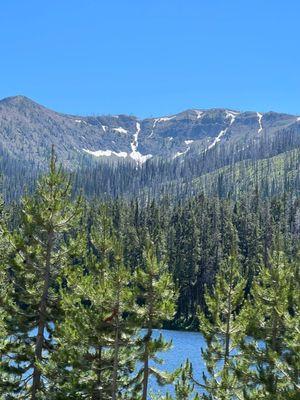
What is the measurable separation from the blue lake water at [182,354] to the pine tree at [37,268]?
1016 inches

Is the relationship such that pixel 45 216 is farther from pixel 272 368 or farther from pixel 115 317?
pixel 272 368

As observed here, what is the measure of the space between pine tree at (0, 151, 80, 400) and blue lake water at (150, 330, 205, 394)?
Result: 2582 centimetres

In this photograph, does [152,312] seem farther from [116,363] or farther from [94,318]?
[116,363]

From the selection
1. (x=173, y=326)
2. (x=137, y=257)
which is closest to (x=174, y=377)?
(x=173, y=326)

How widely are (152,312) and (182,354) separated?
5289 cm

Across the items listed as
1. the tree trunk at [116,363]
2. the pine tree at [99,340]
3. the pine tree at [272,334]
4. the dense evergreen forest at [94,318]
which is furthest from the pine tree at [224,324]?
the tree trunk at [116,363]

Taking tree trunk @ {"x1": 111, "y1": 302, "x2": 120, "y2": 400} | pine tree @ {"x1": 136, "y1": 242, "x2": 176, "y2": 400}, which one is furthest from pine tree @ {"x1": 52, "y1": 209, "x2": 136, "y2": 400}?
pine tree @ {"x1": 136, "y1": 242, "x2": 176, "y2": 400}

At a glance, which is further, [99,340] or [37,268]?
[37,268]

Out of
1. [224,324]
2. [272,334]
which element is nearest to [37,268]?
[272,334]

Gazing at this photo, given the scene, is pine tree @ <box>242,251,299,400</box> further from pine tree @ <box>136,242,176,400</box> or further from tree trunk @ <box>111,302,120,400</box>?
tree trunk @ <box>111,302,120,400</box>

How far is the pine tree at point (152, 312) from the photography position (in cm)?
2591

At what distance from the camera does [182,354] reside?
76.8m

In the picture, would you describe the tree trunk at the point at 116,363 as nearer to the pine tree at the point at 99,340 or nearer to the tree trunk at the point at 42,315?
the pine tree at the point at 99,340

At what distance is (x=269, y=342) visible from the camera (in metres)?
29.5
